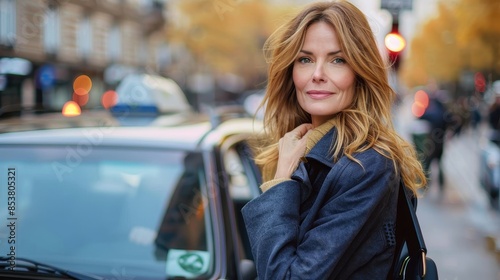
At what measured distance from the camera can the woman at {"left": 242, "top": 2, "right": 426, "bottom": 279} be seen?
1.64 metres

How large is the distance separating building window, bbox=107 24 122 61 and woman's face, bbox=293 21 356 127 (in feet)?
88.0

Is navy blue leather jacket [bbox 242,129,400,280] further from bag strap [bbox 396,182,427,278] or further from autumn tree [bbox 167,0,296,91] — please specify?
autumn tree [bbox 167,0,296,91]

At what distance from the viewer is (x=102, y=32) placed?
27.0 metres

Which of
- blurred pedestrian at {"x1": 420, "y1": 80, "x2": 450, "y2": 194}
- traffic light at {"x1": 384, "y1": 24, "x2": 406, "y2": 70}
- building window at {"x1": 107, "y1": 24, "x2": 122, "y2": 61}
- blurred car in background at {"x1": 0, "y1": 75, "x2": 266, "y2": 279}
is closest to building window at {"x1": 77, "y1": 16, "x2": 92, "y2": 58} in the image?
building window at {"x1": 107, "y1": 24, "x2": 122, "y2": 61}

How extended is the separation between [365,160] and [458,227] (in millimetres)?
7696

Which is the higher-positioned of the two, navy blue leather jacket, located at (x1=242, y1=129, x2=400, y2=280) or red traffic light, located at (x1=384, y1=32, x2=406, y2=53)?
red traffic light, located at (x1=384, y1=32, x2=406, y2=53)

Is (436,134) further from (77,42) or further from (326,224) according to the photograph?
(77,42)

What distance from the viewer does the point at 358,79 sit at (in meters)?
1.85

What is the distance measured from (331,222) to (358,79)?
45 centimetres

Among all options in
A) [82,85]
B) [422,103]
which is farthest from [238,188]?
[82,85]

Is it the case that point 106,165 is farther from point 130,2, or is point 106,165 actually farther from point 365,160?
point 130,2

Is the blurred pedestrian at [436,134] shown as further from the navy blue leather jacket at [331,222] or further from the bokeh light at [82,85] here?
the bokeh light at [82,85]

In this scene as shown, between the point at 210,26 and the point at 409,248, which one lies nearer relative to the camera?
the point at 409,248

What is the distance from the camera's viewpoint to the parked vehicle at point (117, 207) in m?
2.59
